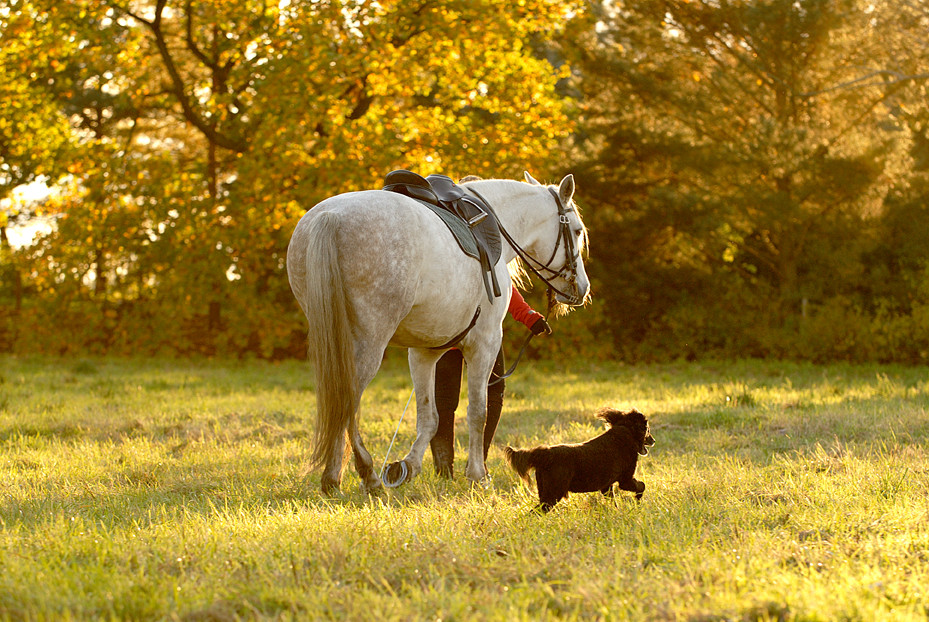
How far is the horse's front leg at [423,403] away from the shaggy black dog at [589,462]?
3.10 feet

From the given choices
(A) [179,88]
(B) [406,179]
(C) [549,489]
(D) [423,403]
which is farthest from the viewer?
(A) [179,88]

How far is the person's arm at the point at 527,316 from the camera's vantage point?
5684 millimetres

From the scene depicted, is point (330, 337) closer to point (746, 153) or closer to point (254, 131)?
point (746, 153)

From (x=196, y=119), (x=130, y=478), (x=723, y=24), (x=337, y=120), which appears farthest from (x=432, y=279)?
(x=723, y=24)

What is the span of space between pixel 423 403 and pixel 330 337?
114cm

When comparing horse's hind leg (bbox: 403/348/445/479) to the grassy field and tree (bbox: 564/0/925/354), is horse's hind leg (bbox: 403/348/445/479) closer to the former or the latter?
the grassy field

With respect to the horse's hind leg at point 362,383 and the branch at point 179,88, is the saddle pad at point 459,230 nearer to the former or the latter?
the horse's hind leg at point 362,383

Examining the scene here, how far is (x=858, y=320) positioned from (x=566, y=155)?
19.2ft

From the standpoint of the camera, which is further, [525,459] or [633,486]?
[633,486]

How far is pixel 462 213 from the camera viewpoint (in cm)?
532

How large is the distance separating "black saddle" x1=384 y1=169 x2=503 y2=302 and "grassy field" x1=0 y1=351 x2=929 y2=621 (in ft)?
4.67

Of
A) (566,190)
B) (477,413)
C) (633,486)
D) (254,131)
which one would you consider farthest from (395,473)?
(254,131)

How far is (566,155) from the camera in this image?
15.7m

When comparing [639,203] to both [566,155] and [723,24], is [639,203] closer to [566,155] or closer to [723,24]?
[566,155]
